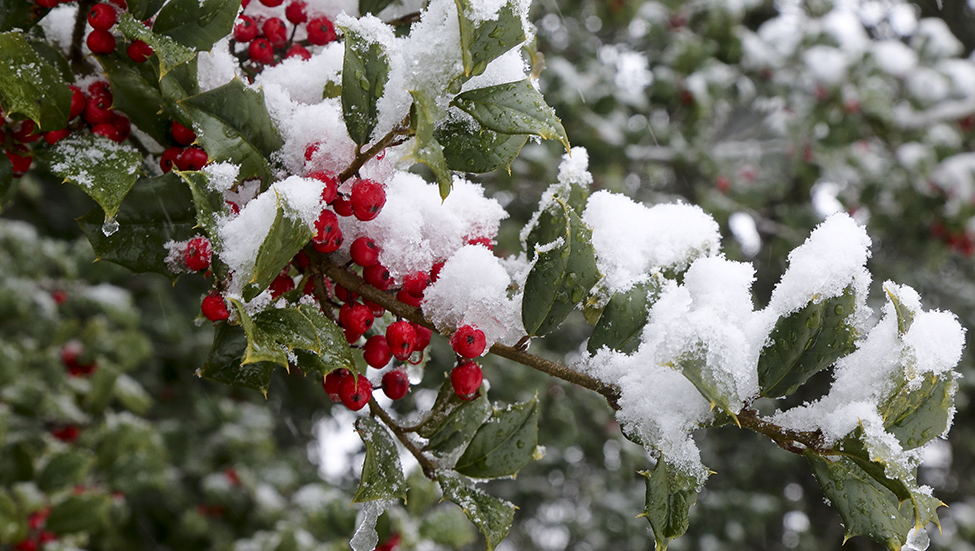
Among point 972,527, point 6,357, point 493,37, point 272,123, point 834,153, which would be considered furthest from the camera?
point 972,527

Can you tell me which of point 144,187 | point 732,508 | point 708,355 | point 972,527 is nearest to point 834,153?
point 732,508

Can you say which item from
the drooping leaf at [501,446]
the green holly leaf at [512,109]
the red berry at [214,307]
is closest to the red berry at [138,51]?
the red berry at [214,307]

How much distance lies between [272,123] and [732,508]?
396 centimetres

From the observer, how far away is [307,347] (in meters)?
0.72

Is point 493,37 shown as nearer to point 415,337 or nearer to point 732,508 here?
point 415,337

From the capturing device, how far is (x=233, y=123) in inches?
31.7

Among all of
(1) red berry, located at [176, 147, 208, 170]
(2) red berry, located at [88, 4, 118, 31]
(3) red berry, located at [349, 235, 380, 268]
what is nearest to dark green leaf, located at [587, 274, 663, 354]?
(3) red berry, located at [349, 235, 380, 268]

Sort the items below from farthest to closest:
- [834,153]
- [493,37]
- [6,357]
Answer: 1. [834,153]
2. [6,357]
3. [493,37]

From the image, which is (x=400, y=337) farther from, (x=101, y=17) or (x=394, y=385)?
(x=101, y=17)

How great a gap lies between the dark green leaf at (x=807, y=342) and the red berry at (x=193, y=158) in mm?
738

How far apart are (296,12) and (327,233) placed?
0.47 m

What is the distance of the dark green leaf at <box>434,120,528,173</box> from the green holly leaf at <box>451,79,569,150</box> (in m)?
0.04

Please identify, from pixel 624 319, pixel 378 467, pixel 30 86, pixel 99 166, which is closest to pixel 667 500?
pixel 624 319

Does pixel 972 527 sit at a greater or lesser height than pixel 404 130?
lesser
